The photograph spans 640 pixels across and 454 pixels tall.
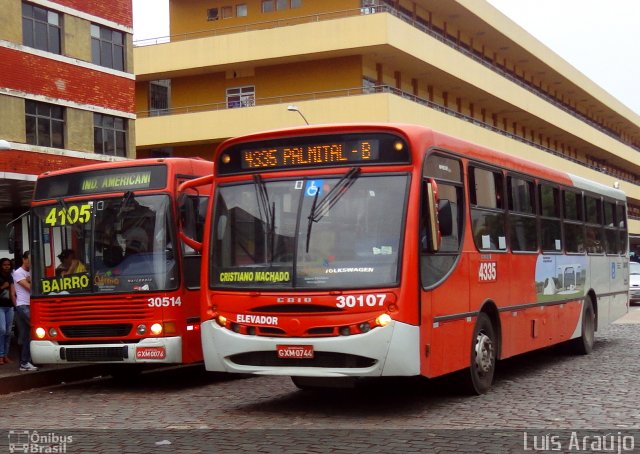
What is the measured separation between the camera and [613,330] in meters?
22.7

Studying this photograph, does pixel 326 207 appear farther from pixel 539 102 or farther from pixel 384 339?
pixel 539 102

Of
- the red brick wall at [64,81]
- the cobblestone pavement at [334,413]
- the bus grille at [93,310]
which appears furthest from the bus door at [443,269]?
the red brick wall at [64,81]

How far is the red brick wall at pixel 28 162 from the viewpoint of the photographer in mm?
27500

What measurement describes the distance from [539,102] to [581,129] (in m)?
10.7

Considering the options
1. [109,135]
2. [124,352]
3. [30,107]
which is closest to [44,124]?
[30,107]

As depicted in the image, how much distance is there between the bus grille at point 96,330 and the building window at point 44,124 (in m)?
16.2

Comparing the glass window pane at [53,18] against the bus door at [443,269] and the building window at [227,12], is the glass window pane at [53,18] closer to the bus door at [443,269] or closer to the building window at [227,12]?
the building window at [227,12]

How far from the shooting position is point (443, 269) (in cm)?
1044

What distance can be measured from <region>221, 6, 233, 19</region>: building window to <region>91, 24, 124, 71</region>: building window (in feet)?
48.5

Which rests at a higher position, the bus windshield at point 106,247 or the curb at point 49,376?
the bus windshield at point 106,247

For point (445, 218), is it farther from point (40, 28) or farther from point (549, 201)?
point (40, 28)

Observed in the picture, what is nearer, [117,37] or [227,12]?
[117,37]

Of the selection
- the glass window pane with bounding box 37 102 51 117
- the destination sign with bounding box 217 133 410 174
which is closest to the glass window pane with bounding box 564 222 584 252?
the destination sign with bounding box 217 133 410 174

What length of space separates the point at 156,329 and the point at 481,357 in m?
4.09
